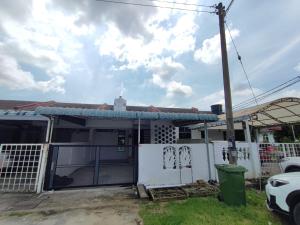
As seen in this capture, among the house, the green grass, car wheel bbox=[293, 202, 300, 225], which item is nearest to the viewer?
car wheel bbox=[293, 202, 300, 225]

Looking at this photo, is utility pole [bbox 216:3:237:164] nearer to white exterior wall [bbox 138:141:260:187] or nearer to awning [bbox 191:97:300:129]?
white exterior wall [bbox 138:141:260:187]

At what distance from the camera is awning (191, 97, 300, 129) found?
258 inches

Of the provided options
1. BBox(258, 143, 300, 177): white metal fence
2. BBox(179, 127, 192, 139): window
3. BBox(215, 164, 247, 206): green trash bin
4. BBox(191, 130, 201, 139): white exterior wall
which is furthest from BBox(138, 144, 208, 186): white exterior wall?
BBox(191, 130, 201, 139): white exterior wall

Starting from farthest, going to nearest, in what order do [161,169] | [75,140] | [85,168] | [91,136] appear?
[91,136] → [75,140] → [85,168] → [161,169]

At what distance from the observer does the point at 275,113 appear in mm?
7984

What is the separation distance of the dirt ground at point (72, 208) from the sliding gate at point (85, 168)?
71cm

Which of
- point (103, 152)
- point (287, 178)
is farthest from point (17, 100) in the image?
point (287, 178)

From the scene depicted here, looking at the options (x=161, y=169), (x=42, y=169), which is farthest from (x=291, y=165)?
(x=42, y=169)

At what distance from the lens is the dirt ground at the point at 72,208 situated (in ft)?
11.5

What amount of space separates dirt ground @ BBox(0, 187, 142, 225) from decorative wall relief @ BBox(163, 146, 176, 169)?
146 cm

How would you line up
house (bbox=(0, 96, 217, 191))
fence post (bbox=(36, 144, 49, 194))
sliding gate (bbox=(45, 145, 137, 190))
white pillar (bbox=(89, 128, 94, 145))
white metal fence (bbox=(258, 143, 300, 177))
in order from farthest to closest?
white pillar (bbox=(89, 128, 94, 145))
white metal fence (bbox=(258, 143, 300, 177))
sliding gate (bbox=(45, 145, 137, 190))
house (bbox=(0, 96, 217, 191))
fence post (bbox=(36, 144, 49, 194))

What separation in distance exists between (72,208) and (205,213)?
306 cm

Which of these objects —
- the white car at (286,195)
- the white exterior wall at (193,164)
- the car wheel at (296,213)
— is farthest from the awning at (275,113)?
the car wheel at (296,213)

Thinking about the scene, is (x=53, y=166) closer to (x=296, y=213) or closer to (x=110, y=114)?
(x=110, y=114)
